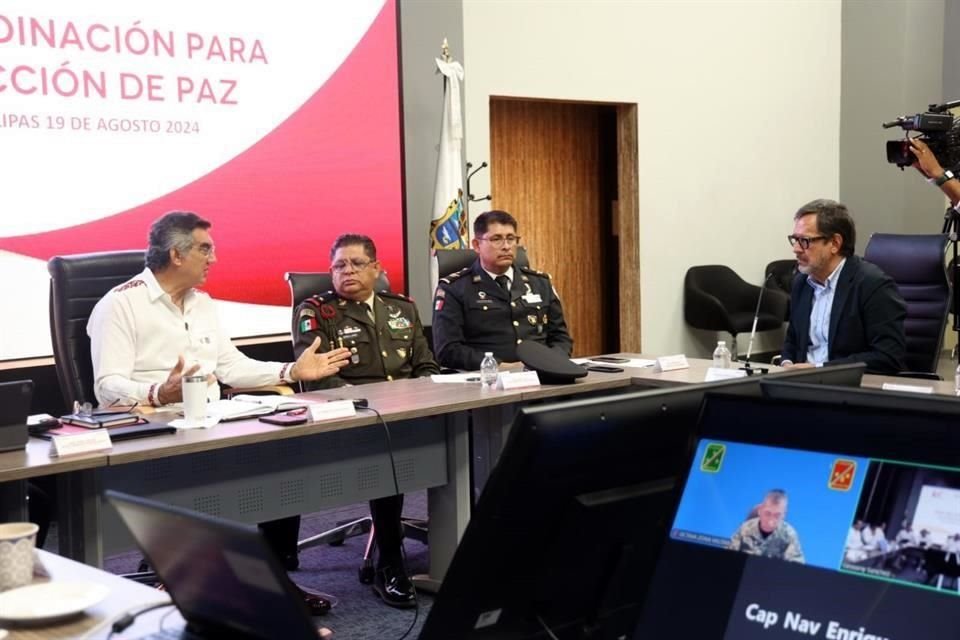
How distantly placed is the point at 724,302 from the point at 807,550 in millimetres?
6660

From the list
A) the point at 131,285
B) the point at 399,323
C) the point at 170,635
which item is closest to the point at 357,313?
the point at 399,323

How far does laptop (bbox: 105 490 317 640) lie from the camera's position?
1012 mm

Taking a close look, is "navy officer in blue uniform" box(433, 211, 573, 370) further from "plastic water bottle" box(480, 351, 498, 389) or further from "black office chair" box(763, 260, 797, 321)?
"black office chair" box(763, 260, 797, 321)

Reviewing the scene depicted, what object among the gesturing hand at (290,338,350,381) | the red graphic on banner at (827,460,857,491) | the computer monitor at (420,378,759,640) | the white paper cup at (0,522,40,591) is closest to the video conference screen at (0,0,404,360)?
the gesturing hand at (290,338,350,381)

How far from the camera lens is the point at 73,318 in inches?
134

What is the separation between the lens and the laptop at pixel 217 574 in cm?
101

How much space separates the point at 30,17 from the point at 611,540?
13.4 feet

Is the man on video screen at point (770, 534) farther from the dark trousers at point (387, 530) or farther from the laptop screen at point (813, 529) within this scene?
the dark trousers at point (387, 530)

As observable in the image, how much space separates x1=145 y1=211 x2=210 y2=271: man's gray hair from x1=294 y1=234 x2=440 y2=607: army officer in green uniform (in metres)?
0.61

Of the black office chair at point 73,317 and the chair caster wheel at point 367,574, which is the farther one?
the chair caster wheel at point 367,574

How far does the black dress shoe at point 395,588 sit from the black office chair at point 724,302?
14.2 feet

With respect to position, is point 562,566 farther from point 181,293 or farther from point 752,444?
point 181,293

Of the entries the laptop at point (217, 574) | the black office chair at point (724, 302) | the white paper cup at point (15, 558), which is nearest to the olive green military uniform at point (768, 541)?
the laptop at point (217, 574)

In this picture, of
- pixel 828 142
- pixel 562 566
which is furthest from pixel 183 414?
pixel 828 142
